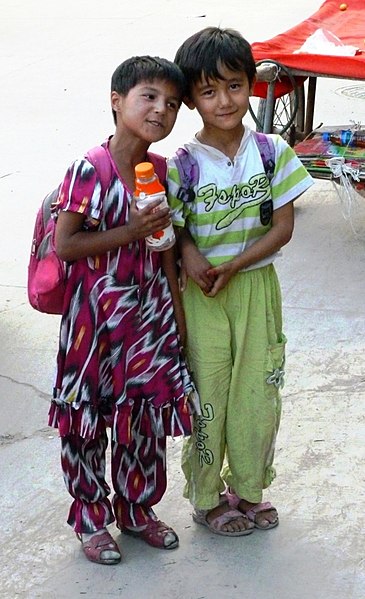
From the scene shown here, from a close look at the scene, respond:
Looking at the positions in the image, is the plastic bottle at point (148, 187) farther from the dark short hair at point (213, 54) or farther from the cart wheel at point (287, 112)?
the cart wheel at point (287, 112)

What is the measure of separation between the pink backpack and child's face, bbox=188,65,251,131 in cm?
17

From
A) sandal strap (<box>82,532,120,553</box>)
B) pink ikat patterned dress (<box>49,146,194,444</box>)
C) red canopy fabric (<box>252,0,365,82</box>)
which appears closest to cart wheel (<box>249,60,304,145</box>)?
red canopy fabric (<box>252,0,365,82</box>)

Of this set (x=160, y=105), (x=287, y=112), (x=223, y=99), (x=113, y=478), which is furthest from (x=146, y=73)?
(x=287, y=112)

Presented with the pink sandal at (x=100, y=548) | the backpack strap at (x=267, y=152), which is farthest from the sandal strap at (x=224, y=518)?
the backpack strap at (x=267, y=152)

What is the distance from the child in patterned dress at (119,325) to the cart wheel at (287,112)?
269 centimetres

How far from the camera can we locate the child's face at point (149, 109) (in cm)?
257

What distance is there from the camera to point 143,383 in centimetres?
271

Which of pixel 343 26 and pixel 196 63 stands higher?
pixel 196 63

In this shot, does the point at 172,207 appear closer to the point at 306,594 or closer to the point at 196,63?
the point at 196,63

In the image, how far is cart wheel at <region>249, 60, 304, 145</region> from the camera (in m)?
5.49

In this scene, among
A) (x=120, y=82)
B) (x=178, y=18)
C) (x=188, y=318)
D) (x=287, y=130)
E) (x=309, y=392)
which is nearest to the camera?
(x=120, y=82)

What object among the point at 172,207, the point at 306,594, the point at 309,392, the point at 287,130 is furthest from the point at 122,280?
the point at 287,130

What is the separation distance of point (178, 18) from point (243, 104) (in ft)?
28.4

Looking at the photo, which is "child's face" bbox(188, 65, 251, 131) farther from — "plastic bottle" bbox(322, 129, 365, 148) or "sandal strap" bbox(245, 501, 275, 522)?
"plastic bottle" bbox(322, 129, 365, 148)
